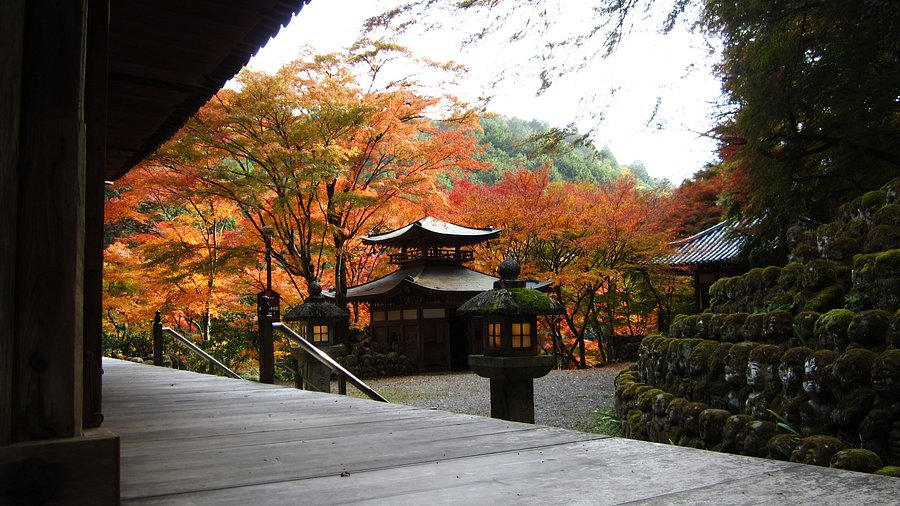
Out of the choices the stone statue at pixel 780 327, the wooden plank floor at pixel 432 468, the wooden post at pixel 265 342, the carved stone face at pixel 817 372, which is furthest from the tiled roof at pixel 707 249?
the wooden plank floor at pixel 432 468

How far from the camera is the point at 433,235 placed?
19062mm

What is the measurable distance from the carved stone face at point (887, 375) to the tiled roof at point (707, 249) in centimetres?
1160

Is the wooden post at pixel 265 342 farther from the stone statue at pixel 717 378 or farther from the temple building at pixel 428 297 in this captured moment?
the temple building at pixel 428 297

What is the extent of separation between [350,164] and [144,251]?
525 cm

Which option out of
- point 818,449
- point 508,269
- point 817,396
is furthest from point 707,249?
point 818,449

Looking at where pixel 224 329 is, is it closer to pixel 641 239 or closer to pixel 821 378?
pixel 641 239

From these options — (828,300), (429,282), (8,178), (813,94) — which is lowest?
(828,300)

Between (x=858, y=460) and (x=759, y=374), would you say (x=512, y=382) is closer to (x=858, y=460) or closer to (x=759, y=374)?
(x=759, y=374)

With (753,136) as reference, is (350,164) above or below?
above

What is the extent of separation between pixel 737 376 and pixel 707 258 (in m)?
10.9

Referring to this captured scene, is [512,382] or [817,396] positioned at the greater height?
[512,382]

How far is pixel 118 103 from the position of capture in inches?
184

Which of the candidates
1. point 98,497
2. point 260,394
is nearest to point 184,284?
point 260,394

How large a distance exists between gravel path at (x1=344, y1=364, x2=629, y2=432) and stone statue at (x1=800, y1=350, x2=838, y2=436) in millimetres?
4217
